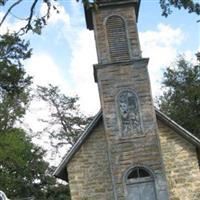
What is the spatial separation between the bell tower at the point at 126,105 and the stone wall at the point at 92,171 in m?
1.07

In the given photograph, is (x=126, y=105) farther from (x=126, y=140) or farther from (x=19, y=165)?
(x=19, y=165)

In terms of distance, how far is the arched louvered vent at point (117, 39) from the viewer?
22141 millimetres

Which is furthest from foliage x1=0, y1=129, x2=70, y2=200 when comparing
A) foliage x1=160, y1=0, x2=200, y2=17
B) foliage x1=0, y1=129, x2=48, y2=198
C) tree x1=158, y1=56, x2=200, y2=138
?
foliage x1=160, y1=0, x2=200, y2=17

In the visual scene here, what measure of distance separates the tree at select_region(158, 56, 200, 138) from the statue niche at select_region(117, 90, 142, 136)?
15772 mm

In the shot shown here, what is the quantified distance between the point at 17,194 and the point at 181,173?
21.6m

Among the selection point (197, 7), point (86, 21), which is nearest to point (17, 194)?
point (86, 21)

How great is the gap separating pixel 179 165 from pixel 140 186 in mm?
2038

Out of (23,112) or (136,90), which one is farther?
(23,112)

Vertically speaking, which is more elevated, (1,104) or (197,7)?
(1,104)

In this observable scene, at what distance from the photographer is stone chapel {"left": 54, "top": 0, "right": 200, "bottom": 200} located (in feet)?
68.2

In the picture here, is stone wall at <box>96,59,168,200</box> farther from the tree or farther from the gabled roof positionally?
the tree

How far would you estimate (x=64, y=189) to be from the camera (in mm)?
39844

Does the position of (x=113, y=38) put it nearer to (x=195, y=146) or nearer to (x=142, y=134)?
(x=142, y=134)

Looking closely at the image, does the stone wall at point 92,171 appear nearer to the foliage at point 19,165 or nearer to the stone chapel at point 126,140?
the stone chapel at point 126,140
